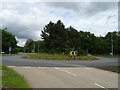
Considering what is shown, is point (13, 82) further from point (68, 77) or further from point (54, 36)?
point (54, 36)

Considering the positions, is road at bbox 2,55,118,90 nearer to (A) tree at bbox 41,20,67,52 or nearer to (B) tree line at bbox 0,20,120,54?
(B) tree line at bbox 0,20,120,54

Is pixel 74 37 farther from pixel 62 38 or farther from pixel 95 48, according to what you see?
pixel 95 48

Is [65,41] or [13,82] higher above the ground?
[65,41]

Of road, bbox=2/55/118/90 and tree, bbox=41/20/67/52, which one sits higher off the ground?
tree, bbox=41/20/67/52

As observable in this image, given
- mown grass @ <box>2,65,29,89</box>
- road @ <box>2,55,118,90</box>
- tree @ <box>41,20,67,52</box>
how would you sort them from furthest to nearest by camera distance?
A: 1. tree @ <box>41,20,67,52</box>
2. road @ <box>2,55,118,90</box>
3. mown grass @ <box>2,65,29,89</box>

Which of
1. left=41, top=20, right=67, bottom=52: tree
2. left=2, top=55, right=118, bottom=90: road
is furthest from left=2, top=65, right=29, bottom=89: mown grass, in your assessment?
left=41, top=20, right=67, bottom=52: tree

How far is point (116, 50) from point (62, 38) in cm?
5927

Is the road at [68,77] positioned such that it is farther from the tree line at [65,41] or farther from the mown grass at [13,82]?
the tree line at [65,41]

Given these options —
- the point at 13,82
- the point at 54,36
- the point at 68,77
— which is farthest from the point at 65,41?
the point at 13,82

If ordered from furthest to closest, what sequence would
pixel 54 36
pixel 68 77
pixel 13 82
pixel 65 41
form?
pixel 65 41 → pixel 54 36 → pixel 68 77 → pixel 13 82

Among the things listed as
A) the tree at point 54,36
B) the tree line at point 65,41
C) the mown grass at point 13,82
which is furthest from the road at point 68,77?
the tree at point 54,36

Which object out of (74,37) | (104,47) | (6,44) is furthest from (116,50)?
(6,44)

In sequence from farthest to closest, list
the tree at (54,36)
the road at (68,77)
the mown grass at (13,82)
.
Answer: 1. the tree at (54,36)
2. the road at (68,77)
3. the mown grass at (13,82)

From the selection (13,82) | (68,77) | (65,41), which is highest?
(65,41)
